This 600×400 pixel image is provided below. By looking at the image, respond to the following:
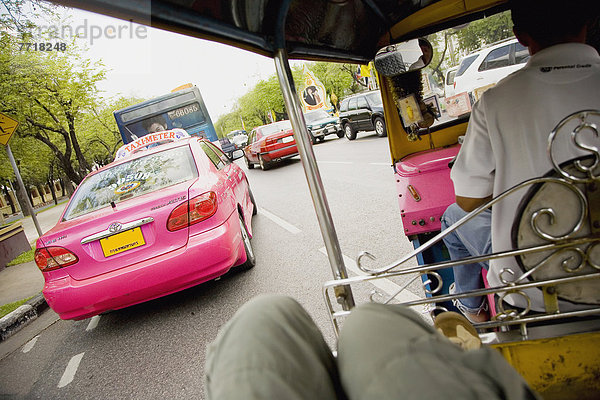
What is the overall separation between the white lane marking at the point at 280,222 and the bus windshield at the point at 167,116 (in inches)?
268

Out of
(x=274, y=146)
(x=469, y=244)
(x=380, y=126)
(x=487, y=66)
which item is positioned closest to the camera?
(x=469, y=244)

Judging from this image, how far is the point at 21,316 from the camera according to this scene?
4.93 m

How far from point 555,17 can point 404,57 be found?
149 cm

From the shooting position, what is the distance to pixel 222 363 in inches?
27.8

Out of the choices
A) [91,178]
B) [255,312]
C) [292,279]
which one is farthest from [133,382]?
[255,312]

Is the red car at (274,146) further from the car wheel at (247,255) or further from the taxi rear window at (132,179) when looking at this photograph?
the taxi rear window at (132,179)

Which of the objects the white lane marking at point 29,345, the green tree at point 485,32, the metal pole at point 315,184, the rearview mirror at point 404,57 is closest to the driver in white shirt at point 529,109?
the metal pole at point 315,184

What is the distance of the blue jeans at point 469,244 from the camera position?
1698mm

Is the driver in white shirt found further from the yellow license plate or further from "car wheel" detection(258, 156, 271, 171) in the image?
"car wheel" detection(258, 156, 271, 171)

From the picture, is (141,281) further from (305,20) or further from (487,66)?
(487,66)

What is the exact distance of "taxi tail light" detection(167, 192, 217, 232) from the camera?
3.29 metres

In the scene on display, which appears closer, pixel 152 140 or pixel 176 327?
pixel 176 327

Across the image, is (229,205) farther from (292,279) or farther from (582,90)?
(582,90)

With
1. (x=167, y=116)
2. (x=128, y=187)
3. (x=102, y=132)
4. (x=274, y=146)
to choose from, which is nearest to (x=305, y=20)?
(x=128, y=187)
